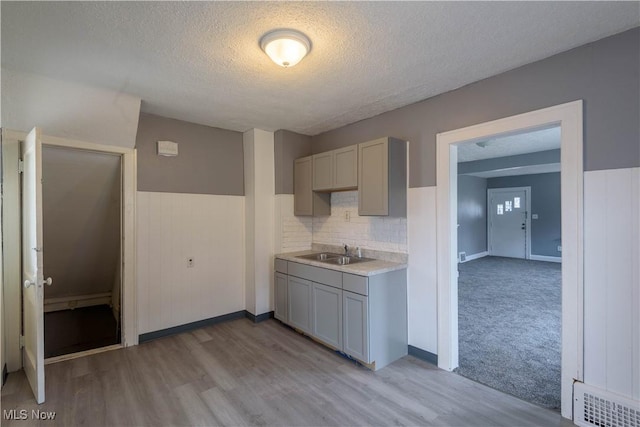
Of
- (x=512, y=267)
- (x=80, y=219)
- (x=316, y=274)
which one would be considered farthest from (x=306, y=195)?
(x=512, y=267)

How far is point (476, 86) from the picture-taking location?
2.53m

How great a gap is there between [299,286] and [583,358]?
8.03ft

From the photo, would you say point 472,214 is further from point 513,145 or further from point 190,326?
point 190,326

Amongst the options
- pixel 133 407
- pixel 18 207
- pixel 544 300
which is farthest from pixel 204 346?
pixel 544 300

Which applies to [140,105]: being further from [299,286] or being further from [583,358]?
[583,358]

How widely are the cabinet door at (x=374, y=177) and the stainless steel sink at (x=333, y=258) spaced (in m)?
0.63

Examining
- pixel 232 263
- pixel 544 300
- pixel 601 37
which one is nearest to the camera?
pixel 601 37

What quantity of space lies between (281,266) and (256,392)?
1.54 meters

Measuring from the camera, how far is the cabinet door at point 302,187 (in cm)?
379

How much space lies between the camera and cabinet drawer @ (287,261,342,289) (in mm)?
2936

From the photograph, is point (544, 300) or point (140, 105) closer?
point (140, 105)

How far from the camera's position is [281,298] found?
3.70 m

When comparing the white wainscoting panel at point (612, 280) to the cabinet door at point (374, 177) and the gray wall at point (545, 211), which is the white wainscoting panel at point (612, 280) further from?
the gray wall at point (545, 211)

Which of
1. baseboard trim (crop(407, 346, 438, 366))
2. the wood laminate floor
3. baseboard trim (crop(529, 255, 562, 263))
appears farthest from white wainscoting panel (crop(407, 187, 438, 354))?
baseboard trim (crop(529, 255, 562, 263))
